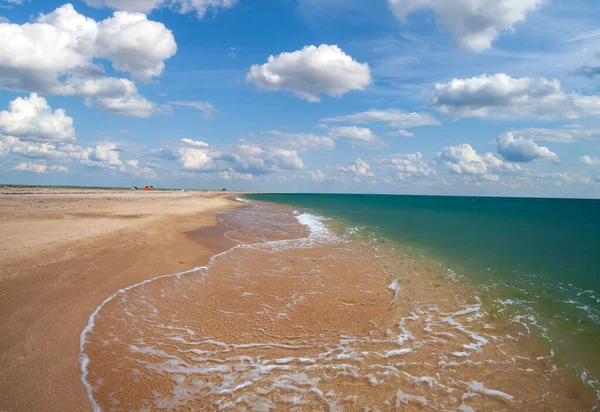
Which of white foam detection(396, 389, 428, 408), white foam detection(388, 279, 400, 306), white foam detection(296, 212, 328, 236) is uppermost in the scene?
white foam detection(296, 212, 328, 236)

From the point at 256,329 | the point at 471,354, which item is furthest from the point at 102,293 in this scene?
the point at 471,354

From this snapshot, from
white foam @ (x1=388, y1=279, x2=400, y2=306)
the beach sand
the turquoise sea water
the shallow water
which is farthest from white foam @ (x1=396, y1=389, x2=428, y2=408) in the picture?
the beach sand

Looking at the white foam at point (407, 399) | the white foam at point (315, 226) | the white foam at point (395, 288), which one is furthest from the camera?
the white foam at point (315, 226)

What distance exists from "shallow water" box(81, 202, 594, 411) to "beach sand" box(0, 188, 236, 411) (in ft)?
1.66

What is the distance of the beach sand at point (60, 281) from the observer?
529cm

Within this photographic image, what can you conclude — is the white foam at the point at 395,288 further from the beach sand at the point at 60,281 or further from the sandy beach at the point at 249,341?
the beach sand at the point at 60,281

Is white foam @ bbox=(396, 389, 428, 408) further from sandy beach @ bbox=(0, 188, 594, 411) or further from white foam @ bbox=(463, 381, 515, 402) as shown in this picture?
white foam @ bbox=(463, 381, 515, 402)

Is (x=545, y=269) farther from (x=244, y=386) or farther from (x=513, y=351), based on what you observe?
(x=244, y=386)

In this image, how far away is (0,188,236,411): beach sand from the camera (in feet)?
17.4

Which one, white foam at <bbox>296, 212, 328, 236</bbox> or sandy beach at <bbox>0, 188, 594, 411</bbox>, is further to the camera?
white foam at <bbox>296, 212, 328, 236</bbox>

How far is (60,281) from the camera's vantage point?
10023 millimetres

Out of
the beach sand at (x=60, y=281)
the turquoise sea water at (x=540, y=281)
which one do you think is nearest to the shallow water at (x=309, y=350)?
the beach sand at (x=60, y=281)

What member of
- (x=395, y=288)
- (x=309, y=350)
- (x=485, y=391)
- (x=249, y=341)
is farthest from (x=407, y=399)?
(x=395, y=288)

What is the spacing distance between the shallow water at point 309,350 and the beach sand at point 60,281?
0.50 meters
